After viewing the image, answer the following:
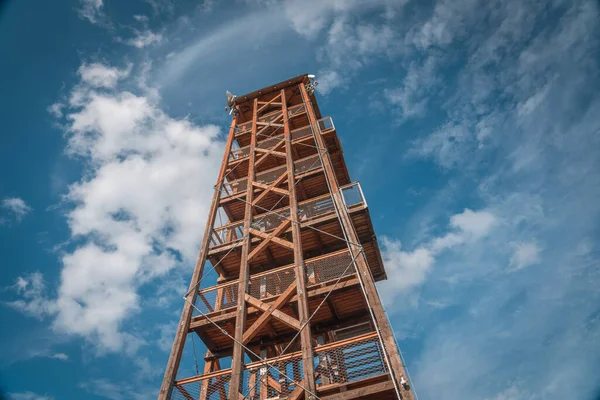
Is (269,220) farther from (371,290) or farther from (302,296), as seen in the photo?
(371,290)

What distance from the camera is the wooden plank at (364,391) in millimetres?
7156

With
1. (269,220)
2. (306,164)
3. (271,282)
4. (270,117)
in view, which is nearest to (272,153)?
(306,164)

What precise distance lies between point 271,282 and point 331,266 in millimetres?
2254

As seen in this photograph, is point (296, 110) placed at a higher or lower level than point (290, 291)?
higher

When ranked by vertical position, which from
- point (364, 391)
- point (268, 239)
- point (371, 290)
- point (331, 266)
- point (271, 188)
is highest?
point (271, 188)

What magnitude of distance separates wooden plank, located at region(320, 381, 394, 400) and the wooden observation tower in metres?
0.02

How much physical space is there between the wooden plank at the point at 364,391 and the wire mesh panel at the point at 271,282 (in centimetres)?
390

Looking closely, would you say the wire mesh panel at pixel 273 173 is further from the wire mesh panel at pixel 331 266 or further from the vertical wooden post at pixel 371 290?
the wire mesh panel at pixel 331 266

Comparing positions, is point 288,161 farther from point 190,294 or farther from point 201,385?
point 201,385

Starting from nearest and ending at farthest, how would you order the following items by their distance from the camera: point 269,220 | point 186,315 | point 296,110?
1. point 186,315
2. point 269,220
3. point 296,110

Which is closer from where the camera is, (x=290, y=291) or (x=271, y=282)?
(x=290, y=291)

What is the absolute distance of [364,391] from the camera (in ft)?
23.7

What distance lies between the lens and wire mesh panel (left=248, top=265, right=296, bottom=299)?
1112cm

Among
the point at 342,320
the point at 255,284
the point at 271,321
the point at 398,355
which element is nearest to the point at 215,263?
the point at 255,284
